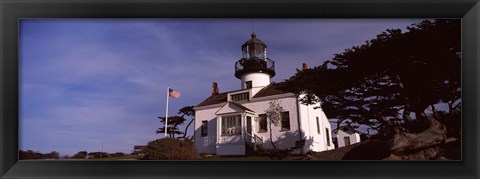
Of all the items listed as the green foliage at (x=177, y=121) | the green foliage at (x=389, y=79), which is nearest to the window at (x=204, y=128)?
the green foliage at (x=177, y=121)

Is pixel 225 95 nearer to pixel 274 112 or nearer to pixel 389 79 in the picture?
pixel 274 112

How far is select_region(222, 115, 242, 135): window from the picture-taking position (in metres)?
3.52

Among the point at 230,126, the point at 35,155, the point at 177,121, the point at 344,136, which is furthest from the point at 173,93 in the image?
the point at 344,136

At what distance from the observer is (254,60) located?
3.40 meters

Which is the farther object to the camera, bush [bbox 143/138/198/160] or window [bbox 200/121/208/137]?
window [bbox 200/121/208/137]

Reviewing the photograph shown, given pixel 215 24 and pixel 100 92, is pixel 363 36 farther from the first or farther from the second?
pixel 100 92

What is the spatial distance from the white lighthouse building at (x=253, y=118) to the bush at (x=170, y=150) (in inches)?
4.3

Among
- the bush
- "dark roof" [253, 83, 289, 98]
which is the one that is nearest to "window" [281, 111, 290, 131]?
"dark roof" [253, 83, 289, 98]

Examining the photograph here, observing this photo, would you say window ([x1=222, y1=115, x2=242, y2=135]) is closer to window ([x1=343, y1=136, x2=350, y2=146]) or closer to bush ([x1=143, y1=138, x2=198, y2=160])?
bush ([x1=143, y1=138, x2=198, y2=160])

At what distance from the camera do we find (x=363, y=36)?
3.32 metres
